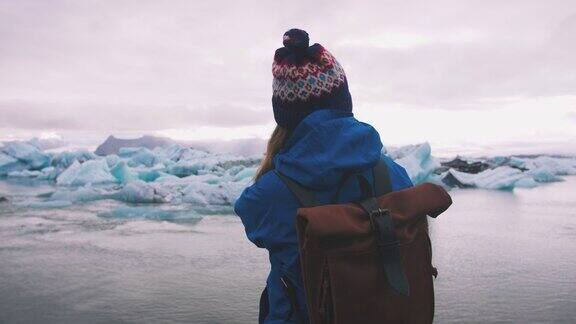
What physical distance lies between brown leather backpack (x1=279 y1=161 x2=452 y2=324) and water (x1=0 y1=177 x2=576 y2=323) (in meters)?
2.44

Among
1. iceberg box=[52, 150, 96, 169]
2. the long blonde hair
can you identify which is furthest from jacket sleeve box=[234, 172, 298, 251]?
iceberg box=[52, 150, 96, 169]

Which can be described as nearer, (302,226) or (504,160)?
(302,226)

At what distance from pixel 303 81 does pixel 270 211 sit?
0.91 feet

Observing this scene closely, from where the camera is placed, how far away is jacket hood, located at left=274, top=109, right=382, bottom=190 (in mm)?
1042

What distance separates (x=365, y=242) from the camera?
1.00 m

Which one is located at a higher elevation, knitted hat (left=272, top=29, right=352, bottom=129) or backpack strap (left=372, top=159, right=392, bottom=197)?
knitted hat (left=272, top=29, right=352, bottom=129)

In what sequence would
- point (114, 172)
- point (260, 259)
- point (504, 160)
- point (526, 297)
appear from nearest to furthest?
1. point (526, 297)
2. point (260, 259)
3. point (114, 172)
4. point (504, 160)

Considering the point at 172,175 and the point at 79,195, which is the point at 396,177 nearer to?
the point at 79,195

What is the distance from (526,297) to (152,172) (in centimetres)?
1421

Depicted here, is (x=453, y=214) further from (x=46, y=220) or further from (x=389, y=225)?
(x=389, y=225)

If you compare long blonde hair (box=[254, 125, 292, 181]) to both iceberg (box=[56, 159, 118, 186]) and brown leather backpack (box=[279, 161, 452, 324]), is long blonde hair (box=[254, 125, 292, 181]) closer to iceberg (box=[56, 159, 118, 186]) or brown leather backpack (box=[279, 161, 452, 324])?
brown leather backpack (box=[279, 161, 452, 324])

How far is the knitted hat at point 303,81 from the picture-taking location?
114 cm

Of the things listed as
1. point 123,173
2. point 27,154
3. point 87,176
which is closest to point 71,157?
point 27,154

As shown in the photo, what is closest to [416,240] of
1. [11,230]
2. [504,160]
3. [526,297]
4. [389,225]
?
[389,225]
